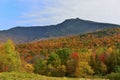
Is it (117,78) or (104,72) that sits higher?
(117,78)

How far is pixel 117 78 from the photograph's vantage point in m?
35.8

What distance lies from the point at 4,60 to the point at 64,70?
18541 mm

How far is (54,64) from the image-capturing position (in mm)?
107250

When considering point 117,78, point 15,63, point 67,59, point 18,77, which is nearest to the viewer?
point 18,77

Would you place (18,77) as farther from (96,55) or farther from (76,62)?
(96,55)

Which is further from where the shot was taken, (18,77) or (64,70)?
(64,70)

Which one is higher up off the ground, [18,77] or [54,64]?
[18,77]

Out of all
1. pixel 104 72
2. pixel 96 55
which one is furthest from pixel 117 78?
pixel 96 55

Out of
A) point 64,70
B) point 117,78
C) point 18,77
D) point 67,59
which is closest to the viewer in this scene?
point 18,77

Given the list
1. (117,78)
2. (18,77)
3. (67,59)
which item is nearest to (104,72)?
(67,59)

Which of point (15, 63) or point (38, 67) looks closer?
point (15, 63)

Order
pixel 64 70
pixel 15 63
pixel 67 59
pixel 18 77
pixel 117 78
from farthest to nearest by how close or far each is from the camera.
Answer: pixel 67 59, pixel 64 70, pixel 15 63, pixel 117 78, pixel 18 77

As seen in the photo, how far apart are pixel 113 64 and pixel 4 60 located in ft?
115

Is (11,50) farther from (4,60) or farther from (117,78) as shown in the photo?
(117,78)
